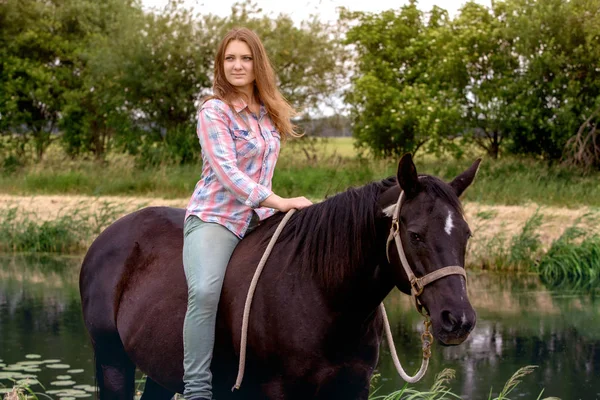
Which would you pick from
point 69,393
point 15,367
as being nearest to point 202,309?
point 69,393

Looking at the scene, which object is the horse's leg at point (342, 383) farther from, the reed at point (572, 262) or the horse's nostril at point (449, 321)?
the reed at point (572, 262)

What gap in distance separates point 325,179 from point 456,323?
47.4 feet

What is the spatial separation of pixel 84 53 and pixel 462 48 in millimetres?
9482

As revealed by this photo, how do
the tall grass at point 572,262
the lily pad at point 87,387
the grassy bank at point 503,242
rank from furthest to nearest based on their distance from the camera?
the grassy bank at point 503,242
the tall grass at point 572,262
the lily pad at point 87,387

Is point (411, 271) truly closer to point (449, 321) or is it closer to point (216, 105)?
point (449, 321)

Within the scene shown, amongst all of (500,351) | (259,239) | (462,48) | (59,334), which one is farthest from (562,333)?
(462,48)

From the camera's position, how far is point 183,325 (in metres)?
3.61

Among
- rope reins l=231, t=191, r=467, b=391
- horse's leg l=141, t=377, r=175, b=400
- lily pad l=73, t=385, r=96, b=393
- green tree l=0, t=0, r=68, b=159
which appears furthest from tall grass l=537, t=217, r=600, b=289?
green tree l=0, t=0, r=68, b=159

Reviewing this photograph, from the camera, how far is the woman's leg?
3.43 metres

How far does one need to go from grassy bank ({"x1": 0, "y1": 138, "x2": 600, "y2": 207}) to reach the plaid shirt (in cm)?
1138

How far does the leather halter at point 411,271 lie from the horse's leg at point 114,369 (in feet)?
5.54

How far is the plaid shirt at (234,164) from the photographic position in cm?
347

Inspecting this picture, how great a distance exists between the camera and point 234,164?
3484mm

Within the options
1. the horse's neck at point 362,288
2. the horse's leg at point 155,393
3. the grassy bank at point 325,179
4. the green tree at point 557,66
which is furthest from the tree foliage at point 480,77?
the horse's neck at point 362,288
